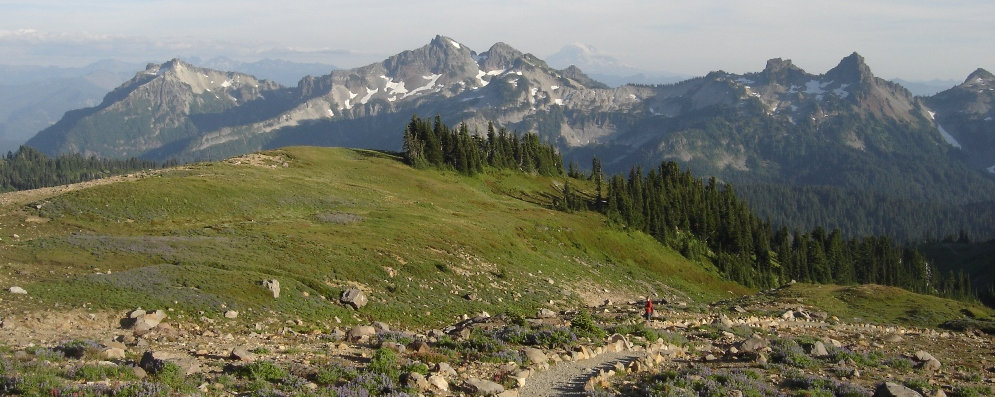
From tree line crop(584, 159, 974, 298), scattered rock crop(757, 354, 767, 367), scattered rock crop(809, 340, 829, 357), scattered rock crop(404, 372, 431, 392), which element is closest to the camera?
scattered rock crop(404, 372, 431, 392)

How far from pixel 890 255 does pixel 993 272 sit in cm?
6794

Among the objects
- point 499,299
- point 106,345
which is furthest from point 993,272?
point 106,345

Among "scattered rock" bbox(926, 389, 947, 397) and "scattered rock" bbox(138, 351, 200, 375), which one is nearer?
"scattered rock" bbox(138, 351, 200, 375)

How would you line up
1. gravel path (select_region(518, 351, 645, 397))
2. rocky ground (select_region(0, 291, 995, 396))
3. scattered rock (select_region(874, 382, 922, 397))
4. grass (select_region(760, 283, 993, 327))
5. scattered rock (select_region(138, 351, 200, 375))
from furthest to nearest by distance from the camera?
grass (select_region(760, 283, 993, 327)), gravel path (select_region(518, 351, 645, 397)), scattered rock (select_region(874, 382, 922, 397)), scattered rock (select_region(138, 351, 200, 375)), rocky ground (select_region(0, 291, 995, 396))

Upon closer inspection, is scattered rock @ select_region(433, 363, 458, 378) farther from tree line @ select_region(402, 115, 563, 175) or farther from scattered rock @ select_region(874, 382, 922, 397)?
tree line @ select_region(402, 115, 563, 175)

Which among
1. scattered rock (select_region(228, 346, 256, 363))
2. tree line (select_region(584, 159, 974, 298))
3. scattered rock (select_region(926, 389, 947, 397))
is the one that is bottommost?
tree line (select_region(584, 159, 974, 298))

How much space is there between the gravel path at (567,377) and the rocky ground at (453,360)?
7cm

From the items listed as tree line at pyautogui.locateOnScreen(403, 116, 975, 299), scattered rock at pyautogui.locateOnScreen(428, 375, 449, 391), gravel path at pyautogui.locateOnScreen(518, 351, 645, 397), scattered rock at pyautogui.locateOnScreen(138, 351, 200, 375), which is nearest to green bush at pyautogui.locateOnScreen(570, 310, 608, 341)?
gravel path at pyautogui.locateOnScreen(518, 351, 645, 397)

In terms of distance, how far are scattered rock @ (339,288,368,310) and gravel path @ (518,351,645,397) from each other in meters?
16.7

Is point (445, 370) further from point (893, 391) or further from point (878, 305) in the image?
point (878, 305)

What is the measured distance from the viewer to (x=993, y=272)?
629 feet

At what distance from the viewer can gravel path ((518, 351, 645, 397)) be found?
20000 millimetres

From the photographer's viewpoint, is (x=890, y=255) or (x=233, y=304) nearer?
(x=233, y=304)

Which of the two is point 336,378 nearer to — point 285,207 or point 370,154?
point 285,207
